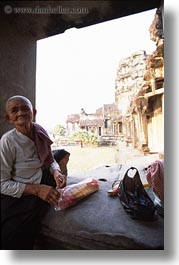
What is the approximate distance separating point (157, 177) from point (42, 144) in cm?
53

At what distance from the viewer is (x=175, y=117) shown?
1237 millimetres

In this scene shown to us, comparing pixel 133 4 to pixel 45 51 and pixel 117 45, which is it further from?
pixel 45 51

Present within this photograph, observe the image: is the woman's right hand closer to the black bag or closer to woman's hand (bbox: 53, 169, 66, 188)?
woman's hand (bbox: 53, 169, 66, 188)

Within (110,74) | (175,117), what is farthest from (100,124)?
(175,117)

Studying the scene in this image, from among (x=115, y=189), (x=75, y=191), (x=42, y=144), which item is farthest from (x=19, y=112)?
(x=115, y=189)

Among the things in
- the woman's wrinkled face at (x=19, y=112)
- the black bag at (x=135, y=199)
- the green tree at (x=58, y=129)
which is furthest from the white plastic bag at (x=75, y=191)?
the woman's wrinkled face at (x=19, y=112)

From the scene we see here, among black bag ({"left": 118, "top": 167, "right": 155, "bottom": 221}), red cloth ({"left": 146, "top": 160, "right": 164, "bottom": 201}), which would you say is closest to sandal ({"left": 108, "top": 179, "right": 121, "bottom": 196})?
black bag ({"left": 118, "top": 167, "right": 155, "bottom": 221})

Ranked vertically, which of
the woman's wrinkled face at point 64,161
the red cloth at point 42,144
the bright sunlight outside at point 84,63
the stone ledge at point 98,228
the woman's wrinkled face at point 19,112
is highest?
the bright sunlight outside at point 84,63

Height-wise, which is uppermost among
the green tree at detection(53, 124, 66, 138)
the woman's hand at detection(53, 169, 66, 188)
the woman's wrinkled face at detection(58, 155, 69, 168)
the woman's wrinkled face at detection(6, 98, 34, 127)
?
the woman's wrinkled face at detection(6, 98, 34, 127)

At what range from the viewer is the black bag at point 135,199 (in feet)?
3.82

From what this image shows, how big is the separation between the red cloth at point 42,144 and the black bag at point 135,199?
35 centimetres

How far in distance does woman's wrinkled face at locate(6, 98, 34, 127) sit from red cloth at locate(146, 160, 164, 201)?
1.90ft

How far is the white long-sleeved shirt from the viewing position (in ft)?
3.82

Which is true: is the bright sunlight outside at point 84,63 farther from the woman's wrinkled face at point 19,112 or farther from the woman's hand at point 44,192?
the woman's hand at point 44,192
